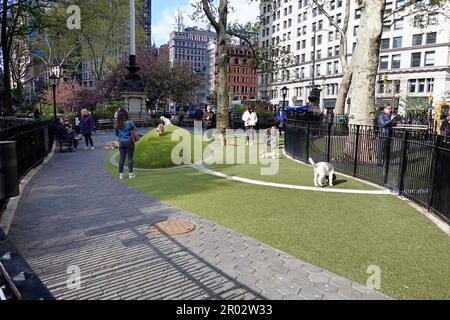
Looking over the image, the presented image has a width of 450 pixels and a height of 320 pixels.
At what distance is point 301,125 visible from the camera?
42.5 feet

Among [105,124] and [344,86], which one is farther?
[105,124]

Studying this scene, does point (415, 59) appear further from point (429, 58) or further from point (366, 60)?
point (366, 60)

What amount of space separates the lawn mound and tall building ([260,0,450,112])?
28528 millimetres

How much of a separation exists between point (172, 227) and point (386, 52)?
218 feet

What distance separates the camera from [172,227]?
5.91m

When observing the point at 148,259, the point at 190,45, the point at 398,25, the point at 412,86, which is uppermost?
the point at 190,45

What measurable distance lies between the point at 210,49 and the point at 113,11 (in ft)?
371

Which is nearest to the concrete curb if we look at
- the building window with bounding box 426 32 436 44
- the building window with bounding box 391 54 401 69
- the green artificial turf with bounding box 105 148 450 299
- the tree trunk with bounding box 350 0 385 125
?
the green artificial turf with bounding box 105 148 450 299

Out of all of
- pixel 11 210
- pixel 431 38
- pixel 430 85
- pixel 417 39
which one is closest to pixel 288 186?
pixel 11 210

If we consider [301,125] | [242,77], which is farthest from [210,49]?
[301,125]

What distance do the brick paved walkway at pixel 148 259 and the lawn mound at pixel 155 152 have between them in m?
4.67

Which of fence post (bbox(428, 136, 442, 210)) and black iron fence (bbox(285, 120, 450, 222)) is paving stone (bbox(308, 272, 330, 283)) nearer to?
black iron fence (bbox(285, 120, 450, 222))

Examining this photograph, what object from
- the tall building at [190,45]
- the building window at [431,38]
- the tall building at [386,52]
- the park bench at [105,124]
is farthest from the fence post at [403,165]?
the tall building at [190,45]
